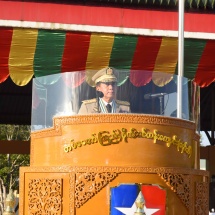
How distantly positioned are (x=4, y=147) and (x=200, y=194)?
14.7m

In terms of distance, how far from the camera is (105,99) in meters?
8.62

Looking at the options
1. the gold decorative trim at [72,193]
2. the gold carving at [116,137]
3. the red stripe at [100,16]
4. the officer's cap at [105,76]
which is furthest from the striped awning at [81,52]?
the gold decorative trim at [72,193]

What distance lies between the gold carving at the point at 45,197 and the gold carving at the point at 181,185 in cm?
139

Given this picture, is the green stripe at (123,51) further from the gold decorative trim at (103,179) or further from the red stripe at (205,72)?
the gold decorative trim at (103,179)

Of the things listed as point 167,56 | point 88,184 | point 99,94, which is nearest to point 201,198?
point 88,184

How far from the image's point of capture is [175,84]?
29.7 feet

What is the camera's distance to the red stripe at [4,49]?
15336 millimetres

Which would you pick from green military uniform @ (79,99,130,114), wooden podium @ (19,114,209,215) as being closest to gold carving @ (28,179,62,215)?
wooden podium @ (19,114,209,215)

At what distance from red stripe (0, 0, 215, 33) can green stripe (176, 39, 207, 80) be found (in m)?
0.31

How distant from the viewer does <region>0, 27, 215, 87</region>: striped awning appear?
1550cm

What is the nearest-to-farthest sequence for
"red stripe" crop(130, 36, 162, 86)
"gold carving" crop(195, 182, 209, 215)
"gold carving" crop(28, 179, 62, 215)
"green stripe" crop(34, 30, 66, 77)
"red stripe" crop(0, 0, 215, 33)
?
"gold carving" crop(28, 179, 62, 215) < "gold carving" crop(195, 182, 209, 215) < "red stripe" crop(0, 0, 215, 33) < "green stripe" crop(34, 30, 66, 77) < "red stripe" crop(130, 36, 162, 86)

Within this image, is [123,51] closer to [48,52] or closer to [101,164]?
[48,52]

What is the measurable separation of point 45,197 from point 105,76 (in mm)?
1824

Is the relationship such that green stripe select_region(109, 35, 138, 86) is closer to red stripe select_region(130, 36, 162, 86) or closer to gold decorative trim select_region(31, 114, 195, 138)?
red stripe select_region(130, 36, 162, 86)
